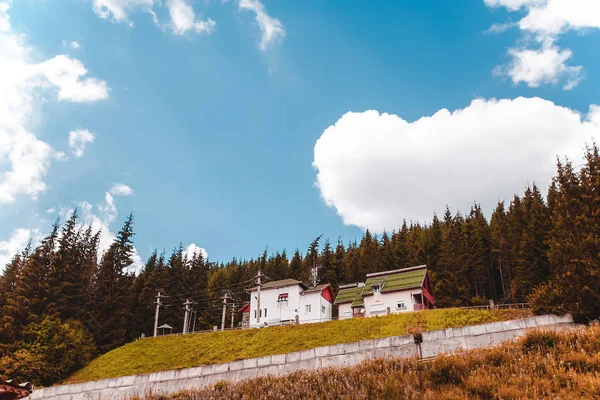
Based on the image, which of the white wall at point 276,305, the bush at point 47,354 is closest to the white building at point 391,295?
the white wall at point 276,305

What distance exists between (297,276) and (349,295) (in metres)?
29.4

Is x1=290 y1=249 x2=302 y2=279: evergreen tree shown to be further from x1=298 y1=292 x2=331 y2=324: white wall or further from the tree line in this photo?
x1=298 y1=292 x2=331 y2=324: white wall

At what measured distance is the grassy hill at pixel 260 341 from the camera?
3581cm

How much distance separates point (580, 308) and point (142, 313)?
5491cm

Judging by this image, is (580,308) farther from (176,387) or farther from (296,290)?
(296,290)

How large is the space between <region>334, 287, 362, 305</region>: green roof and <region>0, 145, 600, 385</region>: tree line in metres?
12.1

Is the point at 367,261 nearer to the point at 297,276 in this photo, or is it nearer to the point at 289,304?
the point at 297,276

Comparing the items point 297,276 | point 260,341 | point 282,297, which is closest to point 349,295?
point 282,297

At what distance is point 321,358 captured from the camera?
63.8ft

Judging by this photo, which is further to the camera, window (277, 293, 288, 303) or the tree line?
window (277, 293, 288, 303)

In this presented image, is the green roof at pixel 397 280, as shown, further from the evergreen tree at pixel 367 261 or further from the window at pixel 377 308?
the evergreen tree at pixel 367 261

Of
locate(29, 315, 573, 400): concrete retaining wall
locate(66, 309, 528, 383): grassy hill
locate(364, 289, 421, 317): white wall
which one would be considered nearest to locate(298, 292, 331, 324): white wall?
locate(364, 289, 421, 317): white wall

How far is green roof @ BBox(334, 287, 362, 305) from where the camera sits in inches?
2156

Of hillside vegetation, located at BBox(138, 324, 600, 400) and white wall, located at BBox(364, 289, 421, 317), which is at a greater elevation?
white wall, located at BBox(364, 289, 421, 317)
